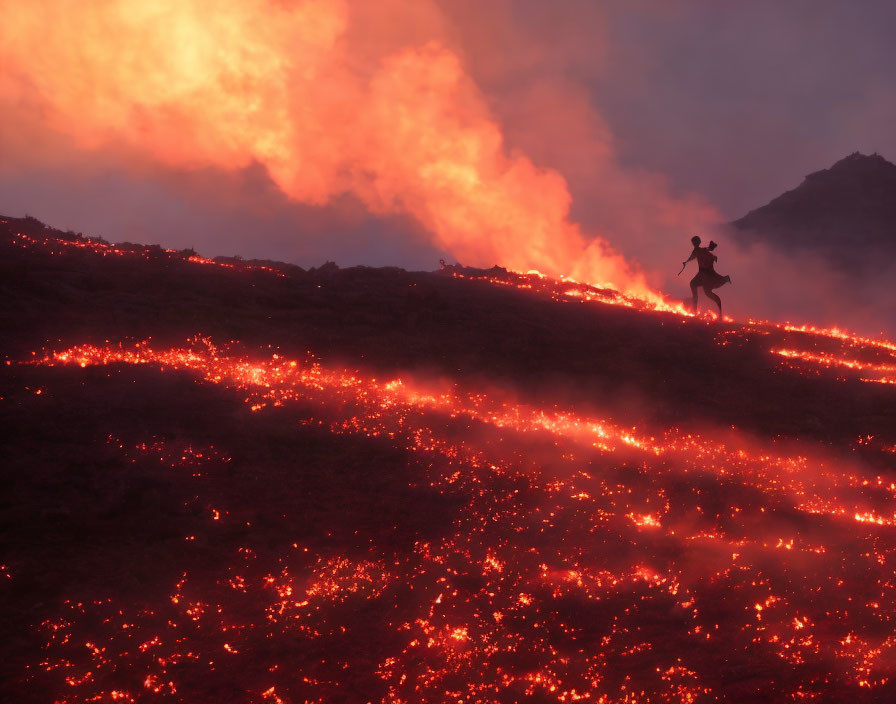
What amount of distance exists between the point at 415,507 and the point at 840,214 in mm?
73242

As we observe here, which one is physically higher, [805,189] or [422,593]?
[805,189]

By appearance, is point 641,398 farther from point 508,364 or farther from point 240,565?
point 240,565

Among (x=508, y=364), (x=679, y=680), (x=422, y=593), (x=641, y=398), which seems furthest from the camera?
(x=508, y=364)

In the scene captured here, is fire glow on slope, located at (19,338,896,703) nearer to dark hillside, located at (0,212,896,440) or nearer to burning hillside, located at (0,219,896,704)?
burning hillside, located at (0,219,896,704)

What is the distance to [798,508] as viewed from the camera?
28.5 feet

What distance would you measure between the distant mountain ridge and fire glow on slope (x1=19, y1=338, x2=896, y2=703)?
64.9 meters

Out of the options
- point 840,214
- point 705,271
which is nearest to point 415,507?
point 705,271

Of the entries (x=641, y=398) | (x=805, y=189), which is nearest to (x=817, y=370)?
(x=641, y=398)

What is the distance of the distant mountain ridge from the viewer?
2613 inches

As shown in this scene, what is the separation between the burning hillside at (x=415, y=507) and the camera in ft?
18.1

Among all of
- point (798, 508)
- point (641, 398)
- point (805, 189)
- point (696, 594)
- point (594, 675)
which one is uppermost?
point (805, 189)

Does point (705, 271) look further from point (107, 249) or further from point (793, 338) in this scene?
point (107, 249)

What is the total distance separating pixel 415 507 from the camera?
26.0ft

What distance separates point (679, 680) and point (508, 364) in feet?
26.1
